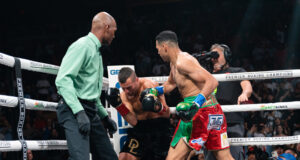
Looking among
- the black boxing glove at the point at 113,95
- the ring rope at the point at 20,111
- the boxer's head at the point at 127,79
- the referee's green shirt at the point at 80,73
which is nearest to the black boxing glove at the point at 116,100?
the black boxing glove at the point at 113,95

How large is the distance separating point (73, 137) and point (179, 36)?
9427mm

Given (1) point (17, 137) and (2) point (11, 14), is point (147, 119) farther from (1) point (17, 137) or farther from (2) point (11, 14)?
(2) point (11, 14)

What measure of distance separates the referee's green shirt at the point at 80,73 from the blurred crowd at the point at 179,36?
16.6ft

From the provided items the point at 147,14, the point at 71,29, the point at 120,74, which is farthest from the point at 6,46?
the point at 120,74

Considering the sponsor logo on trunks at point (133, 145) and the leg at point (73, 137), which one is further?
the sponsor logo on trunks at point (133, 145)

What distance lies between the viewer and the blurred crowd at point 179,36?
28.6ft

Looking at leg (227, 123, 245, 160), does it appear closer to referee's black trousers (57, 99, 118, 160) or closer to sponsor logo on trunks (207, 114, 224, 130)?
sponsor logo on trunks (207, 114, 224, 130)

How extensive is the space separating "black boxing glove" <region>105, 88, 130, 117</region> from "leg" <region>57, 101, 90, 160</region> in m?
0.79

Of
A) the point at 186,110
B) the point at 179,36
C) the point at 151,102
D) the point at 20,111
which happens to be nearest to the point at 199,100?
the point at 186,110

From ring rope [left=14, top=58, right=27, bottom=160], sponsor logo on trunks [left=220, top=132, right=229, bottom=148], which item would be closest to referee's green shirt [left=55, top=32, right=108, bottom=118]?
ring rope [left=14, top=58, right=27, bottom=160]

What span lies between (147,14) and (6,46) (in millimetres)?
4692

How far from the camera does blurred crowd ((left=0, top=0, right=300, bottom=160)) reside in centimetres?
871

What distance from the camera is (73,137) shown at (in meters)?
2.18

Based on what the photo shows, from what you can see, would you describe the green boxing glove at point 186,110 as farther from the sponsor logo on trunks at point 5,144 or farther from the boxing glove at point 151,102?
the sponsor logo on trunks at point 5,144
